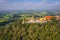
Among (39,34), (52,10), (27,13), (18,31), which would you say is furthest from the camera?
(27,13)

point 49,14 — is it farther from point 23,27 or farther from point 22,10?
point 23,27

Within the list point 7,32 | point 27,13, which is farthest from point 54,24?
point 27,13

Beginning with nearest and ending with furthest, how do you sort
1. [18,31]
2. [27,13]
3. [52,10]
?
[18,31]
[52,10]
[27,13]

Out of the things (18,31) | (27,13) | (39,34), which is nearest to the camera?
(39,34)

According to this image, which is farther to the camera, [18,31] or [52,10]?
[52,10]

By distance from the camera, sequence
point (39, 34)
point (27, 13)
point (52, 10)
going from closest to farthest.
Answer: point (39, 34) < point (52, 10) < point (27, 13)

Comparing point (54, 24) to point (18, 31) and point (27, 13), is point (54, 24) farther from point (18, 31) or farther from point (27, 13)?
point (27, 13)

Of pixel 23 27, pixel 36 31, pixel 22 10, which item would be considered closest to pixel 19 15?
pixel 22 10

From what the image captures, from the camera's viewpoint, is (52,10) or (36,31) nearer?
(36,31)

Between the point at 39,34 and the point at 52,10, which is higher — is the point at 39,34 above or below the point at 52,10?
below
